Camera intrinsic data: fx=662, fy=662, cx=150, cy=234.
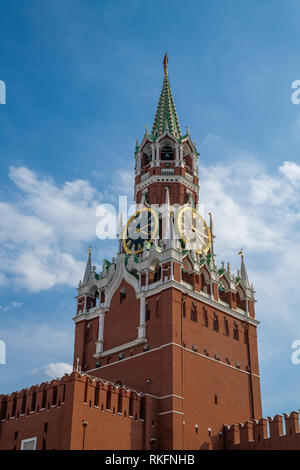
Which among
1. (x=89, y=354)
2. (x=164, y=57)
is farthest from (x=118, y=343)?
(x=164, y=57)

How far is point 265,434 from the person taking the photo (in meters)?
45.7

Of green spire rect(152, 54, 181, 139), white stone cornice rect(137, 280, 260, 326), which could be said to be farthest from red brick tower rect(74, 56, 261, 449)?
green spire rect(152, 54, 181, 139)

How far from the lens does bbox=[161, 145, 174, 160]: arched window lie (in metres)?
63.6

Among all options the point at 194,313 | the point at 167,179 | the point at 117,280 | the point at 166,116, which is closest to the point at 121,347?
the point at 117,280

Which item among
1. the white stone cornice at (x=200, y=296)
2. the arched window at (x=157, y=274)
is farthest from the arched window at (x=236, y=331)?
the arched window at (x=157, y=274)

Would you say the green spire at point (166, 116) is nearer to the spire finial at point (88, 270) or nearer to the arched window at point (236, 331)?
the spire finial at point (88, 270)

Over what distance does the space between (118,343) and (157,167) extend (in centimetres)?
1799

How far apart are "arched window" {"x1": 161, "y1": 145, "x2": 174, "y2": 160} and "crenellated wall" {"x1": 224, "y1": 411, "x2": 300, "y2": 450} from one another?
26.4 meters

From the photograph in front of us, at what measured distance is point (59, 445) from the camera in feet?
133

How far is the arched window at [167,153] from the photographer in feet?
209

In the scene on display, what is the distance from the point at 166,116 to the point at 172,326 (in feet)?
83.0

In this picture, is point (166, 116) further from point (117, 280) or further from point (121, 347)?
point (121, 347)

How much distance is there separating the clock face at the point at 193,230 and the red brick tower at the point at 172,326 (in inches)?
5.8
